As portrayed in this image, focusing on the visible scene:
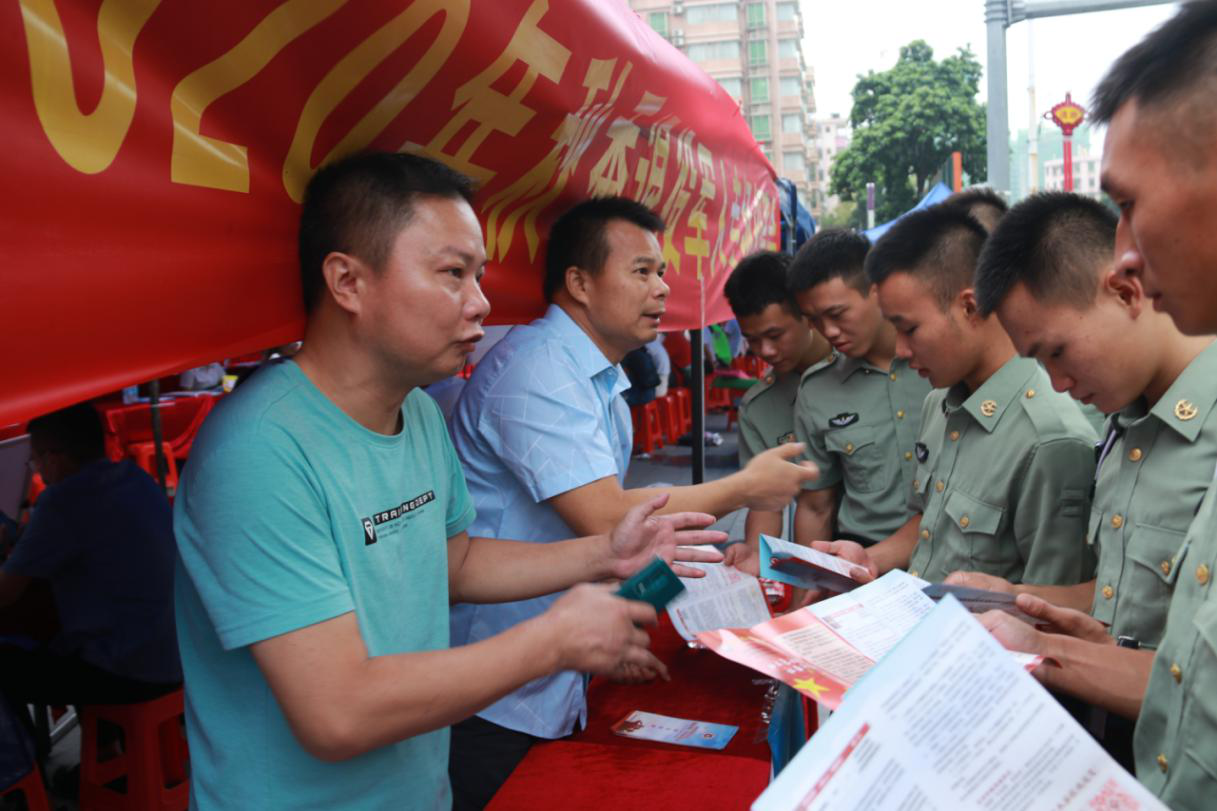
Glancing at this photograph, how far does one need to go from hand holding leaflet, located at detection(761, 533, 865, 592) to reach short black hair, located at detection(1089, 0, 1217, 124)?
95 cm

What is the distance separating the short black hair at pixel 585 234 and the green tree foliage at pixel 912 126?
29.2m

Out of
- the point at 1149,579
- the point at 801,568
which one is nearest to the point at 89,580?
the point at 801,568

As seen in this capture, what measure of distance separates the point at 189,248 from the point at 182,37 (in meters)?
0.26

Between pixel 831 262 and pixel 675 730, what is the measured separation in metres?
1.75

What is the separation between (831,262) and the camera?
2977 mm

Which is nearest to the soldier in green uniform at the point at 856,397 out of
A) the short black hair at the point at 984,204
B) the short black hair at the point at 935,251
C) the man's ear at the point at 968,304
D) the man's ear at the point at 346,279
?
the short black hair at the point at 984,204

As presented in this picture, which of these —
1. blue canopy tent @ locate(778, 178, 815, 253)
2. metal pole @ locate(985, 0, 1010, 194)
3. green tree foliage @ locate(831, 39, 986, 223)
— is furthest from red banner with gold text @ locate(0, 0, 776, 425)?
green tree foliage @ locate(831, 39, 986, 223)

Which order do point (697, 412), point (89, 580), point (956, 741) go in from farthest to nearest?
point (697, 412) → point (89, 580) → point (956, 741)

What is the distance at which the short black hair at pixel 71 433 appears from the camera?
2.78 meters

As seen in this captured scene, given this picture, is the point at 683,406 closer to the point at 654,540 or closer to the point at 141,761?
the point at 141,761

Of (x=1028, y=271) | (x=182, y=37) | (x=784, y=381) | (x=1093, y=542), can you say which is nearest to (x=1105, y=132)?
(x=1028, y=271)

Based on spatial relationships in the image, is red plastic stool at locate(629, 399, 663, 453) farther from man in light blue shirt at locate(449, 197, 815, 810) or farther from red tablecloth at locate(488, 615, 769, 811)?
red tablecloth at locate(488, 615, 769, 811)

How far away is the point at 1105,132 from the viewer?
3.45 feet

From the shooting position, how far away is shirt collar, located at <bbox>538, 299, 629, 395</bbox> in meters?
2.17
